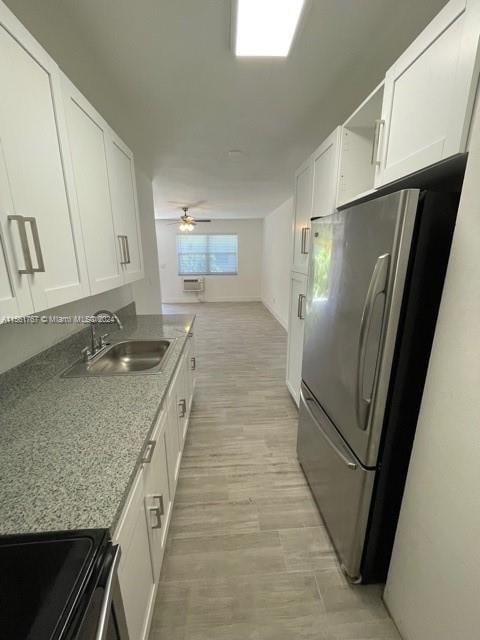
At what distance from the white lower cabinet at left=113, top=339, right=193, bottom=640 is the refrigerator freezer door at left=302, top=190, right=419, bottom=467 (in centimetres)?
85

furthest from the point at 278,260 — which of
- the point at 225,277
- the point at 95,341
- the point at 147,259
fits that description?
the point at 95,341

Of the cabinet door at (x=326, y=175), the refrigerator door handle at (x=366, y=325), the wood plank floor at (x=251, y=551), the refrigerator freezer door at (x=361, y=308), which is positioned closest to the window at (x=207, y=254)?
the wood plank floor at (x=251, y=551)

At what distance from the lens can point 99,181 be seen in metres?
1.45

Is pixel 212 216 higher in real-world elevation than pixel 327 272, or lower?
higher

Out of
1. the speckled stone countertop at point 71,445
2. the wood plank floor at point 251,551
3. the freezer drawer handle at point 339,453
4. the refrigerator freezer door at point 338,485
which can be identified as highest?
the speckled stone countertop at point 71,445

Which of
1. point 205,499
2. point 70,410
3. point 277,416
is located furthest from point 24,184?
point 277,416

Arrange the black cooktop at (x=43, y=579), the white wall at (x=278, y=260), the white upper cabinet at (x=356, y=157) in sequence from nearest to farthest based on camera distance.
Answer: the black cooktop at (x=43, y=579), the white upper cabinet at (x=356, y=157), the white wall at (x=278, y=260)

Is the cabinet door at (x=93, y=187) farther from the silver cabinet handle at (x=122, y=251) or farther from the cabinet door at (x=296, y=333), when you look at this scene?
the cabinet door at (x=296, y=333)

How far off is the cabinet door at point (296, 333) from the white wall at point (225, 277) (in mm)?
5517

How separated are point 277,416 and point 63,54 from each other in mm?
2837

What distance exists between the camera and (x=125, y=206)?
1.88 m

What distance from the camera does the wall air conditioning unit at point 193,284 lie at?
785 centimetres

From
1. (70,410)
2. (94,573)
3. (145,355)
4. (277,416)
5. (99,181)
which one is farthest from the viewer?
(277,416)

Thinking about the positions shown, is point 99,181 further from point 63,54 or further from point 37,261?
point 37,261
